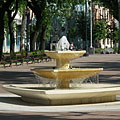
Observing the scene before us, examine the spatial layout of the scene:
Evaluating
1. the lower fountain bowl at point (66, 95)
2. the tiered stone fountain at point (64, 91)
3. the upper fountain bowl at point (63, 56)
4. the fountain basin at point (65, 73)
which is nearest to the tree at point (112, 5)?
the upper fountain bowl at point (63, 56)

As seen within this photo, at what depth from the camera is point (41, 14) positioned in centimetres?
5066

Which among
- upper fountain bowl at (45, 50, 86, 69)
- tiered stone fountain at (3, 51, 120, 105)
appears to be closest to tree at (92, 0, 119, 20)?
upper fountain bowl at (45, 50, 86, 69)

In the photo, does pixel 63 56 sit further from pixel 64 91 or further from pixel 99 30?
pixel 99 30

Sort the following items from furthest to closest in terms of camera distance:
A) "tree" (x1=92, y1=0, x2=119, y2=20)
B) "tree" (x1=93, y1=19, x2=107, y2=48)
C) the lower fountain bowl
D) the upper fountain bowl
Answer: "tree" (x1=93, y1=19, x2=107, y2=48) → "tree" (x1=92, y1=0, x2=119, y2=20) → the upper fountain bowl → the lower fountain bowl

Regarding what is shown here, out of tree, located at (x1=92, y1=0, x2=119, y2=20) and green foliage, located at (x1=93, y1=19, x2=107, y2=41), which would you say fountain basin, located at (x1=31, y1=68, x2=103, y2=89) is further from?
green foliage, located at (x1=93, y1=19, x2=107, y2=41)

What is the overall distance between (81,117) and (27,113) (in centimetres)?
153

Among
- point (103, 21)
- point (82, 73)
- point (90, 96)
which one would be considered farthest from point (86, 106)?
A: point (103, 21)

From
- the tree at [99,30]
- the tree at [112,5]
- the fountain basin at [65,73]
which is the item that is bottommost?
the fountain basin at [65,73]

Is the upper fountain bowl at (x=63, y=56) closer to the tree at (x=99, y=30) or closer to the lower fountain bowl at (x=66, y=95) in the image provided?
the lower fountain bowl at (x=66, y=95)

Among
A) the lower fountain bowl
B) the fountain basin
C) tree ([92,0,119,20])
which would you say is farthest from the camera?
tree ([92,0,119,20])

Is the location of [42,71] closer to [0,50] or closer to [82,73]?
[82,73]

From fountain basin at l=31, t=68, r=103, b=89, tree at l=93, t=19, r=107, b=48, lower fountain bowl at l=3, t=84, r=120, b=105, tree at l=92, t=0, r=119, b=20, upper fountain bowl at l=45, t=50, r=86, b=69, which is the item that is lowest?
lower fountain bowl at l=3, t=84, r=120, b=105

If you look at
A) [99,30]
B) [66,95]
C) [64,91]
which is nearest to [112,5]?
[99,30]

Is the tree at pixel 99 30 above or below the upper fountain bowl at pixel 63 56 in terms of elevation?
above
